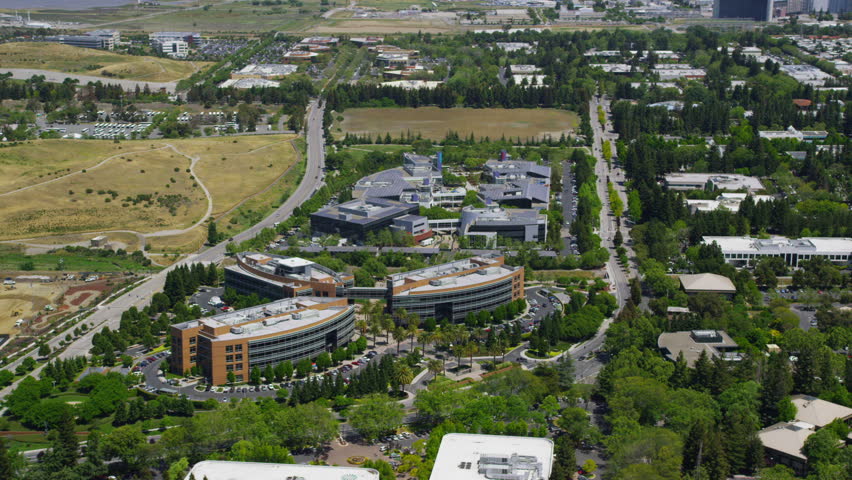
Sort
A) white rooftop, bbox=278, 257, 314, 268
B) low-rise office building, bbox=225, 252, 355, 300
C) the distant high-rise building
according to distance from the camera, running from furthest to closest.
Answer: the distant high-rise building → white rooftop, bbox=278, 257, 314, 268 → low-rise office building, bbox=225, 252, 355, 300

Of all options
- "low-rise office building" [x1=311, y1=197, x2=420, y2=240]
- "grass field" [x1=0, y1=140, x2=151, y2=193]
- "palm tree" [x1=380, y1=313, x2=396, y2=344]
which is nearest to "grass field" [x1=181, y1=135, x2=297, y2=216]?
"grass field" [x1=0, y1=140, x2=151, y2=193]

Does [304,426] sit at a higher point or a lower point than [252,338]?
lower

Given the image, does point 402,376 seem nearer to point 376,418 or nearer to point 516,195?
point 376,418

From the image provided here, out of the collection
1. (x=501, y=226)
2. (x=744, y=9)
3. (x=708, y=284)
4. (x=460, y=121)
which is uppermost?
(x=744, y=9)

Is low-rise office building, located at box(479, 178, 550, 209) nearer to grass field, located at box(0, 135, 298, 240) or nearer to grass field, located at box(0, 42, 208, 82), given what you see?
grass field, located at box(0, 135, 298, 240)

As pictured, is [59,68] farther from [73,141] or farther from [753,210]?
[753,210]

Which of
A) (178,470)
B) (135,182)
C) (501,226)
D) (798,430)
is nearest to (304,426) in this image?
(178,470)

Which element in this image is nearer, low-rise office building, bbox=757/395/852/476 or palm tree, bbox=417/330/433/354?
low-rise office building, bbox=757/395/852/476
